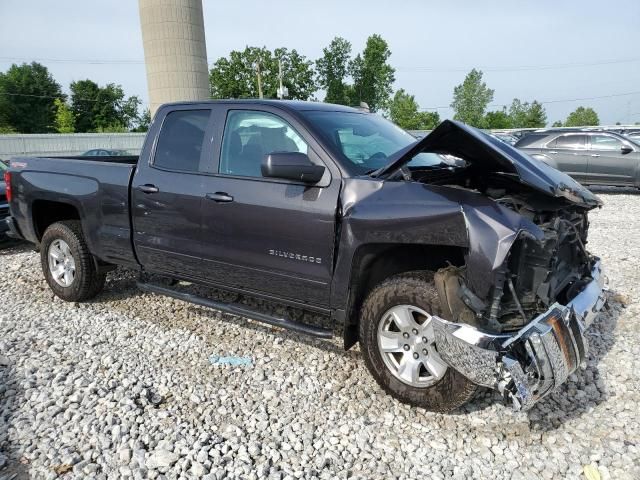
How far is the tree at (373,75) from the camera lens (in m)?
67.9

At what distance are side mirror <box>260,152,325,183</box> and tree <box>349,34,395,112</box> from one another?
67.4 meters

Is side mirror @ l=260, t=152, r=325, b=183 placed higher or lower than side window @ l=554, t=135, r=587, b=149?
higher

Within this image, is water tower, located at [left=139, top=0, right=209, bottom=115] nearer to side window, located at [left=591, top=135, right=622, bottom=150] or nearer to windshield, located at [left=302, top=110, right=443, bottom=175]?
side window, located at [left=591, top=135, right=622, bottom=150]

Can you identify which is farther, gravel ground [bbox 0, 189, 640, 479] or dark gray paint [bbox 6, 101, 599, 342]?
dark gray paint [bbox 6, 101, 599, 342]

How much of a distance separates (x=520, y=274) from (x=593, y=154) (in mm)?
10955

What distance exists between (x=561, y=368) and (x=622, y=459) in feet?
1.90

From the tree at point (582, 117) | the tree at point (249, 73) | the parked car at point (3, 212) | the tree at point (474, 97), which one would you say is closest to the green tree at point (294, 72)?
the tree at point (249, 73)

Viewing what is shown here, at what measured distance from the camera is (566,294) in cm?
310

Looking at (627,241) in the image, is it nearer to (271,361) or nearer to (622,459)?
(622,459)

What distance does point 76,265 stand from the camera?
475cm

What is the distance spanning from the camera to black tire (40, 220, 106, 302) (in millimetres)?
4730

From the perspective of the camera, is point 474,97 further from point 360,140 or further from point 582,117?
point 360,140

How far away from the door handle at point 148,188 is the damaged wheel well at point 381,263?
191 centimetres

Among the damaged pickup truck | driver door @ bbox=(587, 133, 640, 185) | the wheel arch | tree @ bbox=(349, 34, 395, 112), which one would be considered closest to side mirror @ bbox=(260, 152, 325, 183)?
the damaged pickup truck
